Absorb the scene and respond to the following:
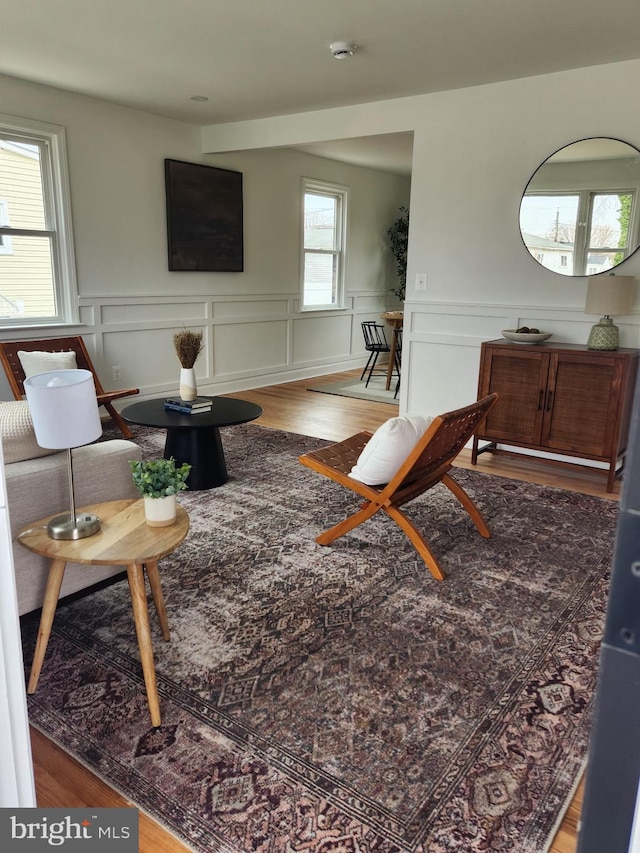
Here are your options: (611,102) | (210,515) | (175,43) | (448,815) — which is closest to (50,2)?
(175,43)

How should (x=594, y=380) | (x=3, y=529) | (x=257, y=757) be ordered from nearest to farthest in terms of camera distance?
(x=3, y=529)
(x=257, y=757)
(x=594, y=380)

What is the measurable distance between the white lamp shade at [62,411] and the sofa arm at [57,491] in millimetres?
298

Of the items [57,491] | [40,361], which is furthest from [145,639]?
[40,361]

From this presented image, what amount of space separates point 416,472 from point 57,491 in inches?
57.9

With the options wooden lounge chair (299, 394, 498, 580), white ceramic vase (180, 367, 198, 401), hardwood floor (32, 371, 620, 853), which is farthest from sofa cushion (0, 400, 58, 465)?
white ceramic vase (180, 367, 198, 401)

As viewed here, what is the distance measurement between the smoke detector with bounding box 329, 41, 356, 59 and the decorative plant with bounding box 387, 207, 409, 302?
4673mm

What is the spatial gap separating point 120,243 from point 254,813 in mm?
4815

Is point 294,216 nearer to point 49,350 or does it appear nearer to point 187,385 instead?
point 49,350

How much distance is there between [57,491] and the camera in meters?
2.06

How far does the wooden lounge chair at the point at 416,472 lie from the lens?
2.58 meters

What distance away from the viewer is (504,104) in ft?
14.0

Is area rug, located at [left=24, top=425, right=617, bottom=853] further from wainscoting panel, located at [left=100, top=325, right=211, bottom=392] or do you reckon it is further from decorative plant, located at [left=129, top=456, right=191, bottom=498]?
wainscoting panel, located at [left=100, top=325, right=211, bottom=392]

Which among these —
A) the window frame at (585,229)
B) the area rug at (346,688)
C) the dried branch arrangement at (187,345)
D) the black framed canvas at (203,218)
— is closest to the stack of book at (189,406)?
the dried branch arrangement at (187,345)

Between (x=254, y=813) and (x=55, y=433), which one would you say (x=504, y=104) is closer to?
(x=55, y=433)
